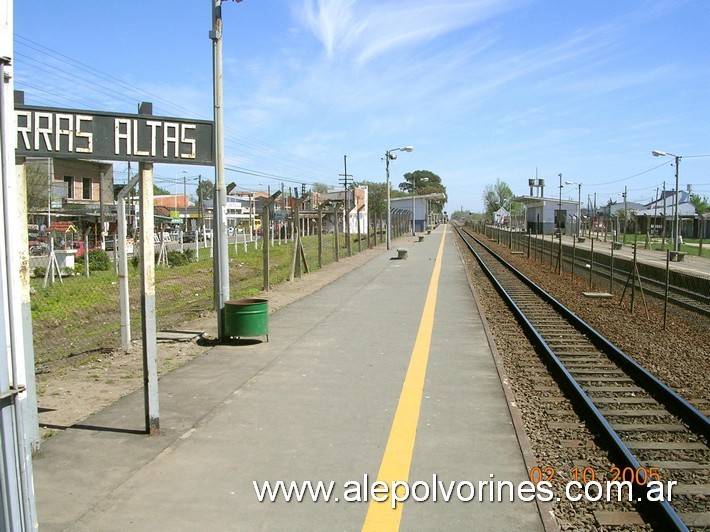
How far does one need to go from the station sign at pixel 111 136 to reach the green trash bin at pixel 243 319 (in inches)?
153

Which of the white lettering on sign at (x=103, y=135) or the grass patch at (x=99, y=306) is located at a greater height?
the white lettering on sign at (x=103, y=135)

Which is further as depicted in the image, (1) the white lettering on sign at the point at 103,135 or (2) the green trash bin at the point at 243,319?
(2) the green trash bin at the point at 243,319

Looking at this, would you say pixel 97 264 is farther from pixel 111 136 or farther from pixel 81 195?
pixel 81 195

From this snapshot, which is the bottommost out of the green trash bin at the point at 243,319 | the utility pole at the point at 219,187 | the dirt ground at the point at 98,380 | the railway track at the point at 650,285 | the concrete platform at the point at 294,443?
the railway track at the point at 650,285

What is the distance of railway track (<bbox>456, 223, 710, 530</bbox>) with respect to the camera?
4.59 meters

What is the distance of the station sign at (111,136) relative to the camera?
205 inches

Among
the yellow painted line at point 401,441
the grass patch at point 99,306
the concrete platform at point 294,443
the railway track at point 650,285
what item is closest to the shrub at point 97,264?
the grass patch at point 99,306

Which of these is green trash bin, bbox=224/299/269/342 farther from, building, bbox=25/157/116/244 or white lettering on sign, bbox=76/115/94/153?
building, bbox=25/157/116/244

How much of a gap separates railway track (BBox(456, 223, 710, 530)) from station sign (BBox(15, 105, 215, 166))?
4.37 meters

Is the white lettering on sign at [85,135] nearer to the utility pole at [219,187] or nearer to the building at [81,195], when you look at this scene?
the utility pole at [219,187]

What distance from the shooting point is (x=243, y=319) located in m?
9.42

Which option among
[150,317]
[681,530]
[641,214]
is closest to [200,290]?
[150,317]

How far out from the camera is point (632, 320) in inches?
555

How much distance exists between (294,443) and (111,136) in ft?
9.94
